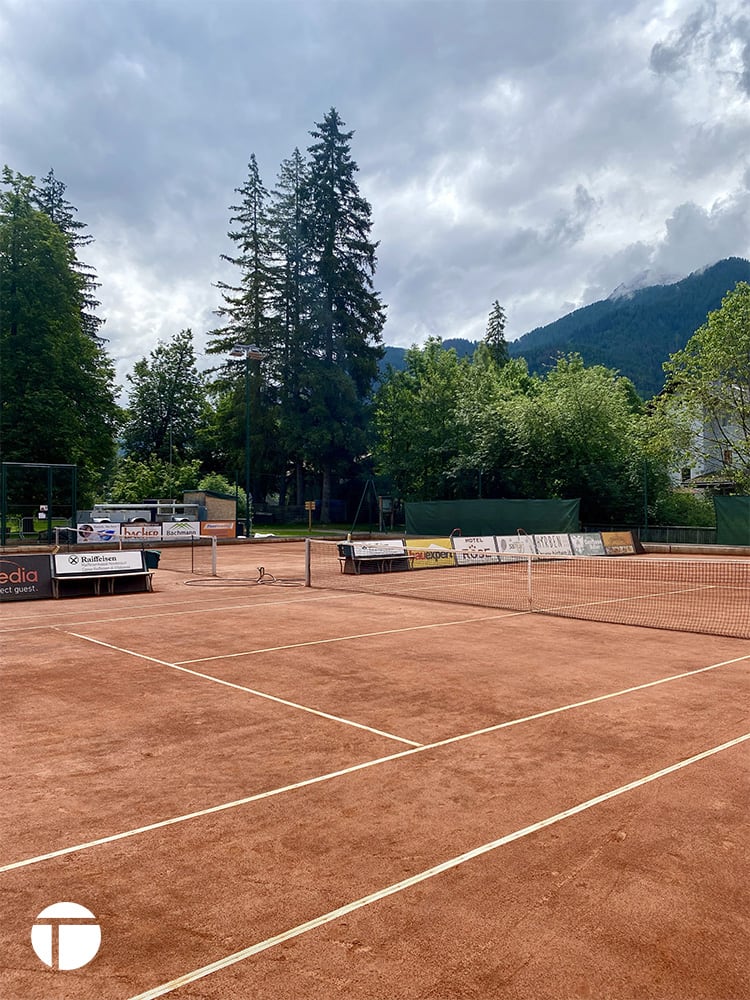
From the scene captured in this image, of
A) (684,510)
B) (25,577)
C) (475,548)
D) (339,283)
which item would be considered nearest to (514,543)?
(475,548)

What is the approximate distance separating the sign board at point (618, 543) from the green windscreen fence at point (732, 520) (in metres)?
4.27

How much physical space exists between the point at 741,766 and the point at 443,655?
5533 mm

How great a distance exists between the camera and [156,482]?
72.2 meters

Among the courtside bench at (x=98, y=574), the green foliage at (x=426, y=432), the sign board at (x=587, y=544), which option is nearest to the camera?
the courtside bench at (x=98, y=574)

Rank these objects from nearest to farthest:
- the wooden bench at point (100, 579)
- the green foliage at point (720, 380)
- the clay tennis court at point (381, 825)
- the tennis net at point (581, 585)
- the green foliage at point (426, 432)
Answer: the clay tennis court at point (381, 825) < the tennis net at point (581, 585) < the wooden bench at point (100, 579) < the green foliage at point (720, 380) < the green foliage at point (426, 432)

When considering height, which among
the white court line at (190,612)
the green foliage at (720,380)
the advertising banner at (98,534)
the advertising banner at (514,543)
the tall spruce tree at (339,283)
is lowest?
the white court line at (190,612)

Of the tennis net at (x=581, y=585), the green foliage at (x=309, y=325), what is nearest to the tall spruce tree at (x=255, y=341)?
the green foliage at (x=309, y=325)

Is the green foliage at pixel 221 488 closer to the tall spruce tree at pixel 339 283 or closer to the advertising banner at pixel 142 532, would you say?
the tall spruce tree at pixel 339 283

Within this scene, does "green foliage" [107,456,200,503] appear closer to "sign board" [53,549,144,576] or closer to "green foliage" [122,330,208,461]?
"green foliage" [122,330,208,461]

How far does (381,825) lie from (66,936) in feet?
7.40

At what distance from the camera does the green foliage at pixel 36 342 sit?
144 feet

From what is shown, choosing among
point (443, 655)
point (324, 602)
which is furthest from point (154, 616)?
point (443, 655)

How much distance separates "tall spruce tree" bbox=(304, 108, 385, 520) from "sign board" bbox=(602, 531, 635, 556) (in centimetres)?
3353

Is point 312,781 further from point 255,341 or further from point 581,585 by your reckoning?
point 255,341
